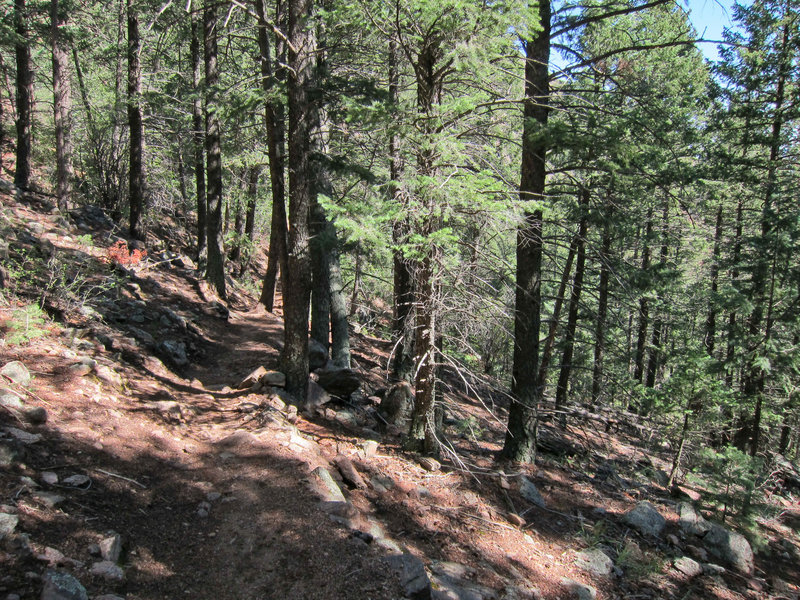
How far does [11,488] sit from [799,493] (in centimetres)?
1592

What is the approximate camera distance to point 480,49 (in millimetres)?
5684

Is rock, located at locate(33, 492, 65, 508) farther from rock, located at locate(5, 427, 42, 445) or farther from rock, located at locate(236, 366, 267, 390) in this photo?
rock, located at locate(236, 366, 267, 390)

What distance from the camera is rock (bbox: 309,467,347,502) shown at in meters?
5.15

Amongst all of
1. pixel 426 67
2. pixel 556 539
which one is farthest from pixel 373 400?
pixel 426 67

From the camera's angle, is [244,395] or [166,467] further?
[244,395]

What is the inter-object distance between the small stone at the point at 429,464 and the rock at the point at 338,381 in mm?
2579

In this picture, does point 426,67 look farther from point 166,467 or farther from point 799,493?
point 799,493

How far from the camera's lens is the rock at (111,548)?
3562 mm

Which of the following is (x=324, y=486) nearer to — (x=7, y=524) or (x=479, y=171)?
(x=7, y=524)

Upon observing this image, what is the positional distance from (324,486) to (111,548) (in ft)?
7.17

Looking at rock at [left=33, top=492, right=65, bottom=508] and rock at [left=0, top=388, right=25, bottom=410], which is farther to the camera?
rock at [left=0, top=388, right=25, bottom=410]

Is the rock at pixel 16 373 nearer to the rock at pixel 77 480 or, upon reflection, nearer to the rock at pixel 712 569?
the rock at pixel 77 480

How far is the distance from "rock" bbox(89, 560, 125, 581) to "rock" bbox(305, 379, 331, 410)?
182 inches

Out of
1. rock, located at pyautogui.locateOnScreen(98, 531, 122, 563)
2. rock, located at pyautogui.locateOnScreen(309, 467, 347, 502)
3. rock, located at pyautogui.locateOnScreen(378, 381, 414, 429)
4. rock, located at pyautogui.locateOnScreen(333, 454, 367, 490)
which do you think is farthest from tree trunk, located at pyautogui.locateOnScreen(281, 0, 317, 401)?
rock, located at pyautogui.locateOnScreen(98, 531, 122, 563)
